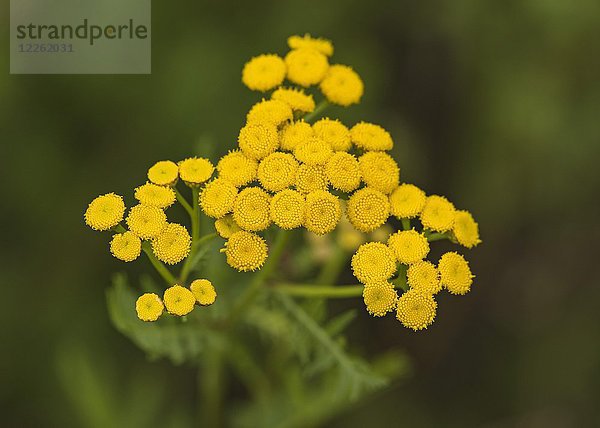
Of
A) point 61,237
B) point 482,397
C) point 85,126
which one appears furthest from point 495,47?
point 61,237

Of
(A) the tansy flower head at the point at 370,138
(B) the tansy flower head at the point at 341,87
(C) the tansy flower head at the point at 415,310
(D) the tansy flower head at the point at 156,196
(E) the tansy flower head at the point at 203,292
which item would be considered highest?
(B) the tansy flower head at the point at 341,87

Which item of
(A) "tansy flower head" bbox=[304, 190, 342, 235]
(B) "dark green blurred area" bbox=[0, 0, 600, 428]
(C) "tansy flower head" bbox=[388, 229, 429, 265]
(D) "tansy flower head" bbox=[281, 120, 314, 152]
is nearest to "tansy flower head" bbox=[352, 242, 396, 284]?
(C) "tansy flower head" bbox=[388, 229, 429, 265]

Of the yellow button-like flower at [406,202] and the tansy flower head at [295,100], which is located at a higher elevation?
the tansy flower head at [295,100]

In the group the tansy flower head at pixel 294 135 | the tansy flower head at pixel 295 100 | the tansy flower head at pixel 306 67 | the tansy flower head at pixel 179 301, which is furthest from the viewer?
the tansy flower head at pixel 306 67

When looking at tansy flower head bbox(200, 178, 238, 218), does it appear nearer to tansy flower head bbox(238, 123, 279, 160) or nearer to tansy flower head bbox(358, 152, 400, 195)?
tansy flower head bbox(238, 123, 279, 160)

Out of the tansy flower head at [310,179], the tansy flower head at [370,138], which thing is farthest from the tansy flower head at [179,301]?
the tansy flower head at [370,138]

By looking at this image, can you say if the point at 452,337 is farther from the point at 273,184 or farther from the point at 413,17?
the point at 273,184

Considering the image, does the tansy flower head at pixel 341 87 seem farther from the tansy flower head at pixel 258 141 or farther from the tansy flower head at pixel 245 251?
A: the tansy flower head at pixel 245 251
